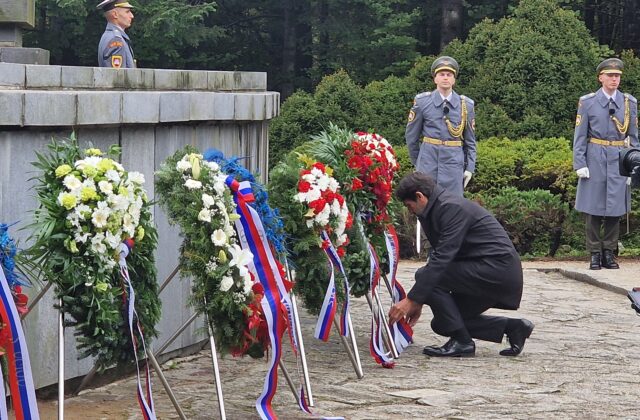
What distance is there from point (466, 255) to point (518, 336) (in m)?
0.61

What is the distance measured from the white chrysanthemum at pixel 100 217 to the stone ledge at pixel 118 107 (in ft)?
3.06

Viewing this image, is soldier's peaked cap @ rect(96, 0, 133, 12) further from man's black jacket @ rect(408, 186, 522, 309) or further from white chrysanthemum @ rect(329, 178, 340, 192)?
white chrysanthemum @ rect(329, 178, 340, 192)

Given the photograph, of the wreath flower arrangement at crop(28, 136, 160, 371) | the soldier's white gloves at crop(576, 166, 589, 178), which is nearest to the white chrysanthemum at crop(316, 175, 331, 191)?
the wreath flower arrangement at crop(28, 136, 160, 371)

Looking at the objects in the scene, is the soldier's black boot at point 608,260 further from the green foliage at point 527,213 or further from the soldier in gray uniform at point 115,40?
the soldier in gray uniform at point 115,40

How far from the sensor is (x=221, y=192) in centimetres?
622

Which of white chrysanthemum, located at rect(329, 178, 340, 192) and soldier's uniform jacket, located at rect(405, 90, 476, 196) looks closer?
white chrysanthemum, located at rect(329, 178, 340, 192)

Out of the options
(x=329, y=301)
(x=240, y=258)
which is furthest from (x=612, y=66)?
(x=240, y=258)

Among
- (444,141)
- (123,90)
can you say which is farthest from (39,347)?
(444,141)

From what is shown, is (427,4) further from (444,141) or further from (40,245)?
(40,245)

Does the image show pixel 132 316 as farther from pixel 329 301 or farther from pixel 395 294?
pixel 395 294

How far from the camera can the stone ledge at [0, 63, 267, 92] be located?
7023 mm

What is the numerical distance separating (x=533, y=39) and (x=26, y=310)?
35.6 feet

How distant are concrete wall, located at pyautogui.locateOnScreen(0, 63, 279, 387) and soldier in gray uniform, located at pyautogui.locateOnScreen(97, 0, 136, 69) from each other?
4.52 ft

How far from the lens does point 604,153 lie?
486 inches
